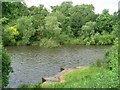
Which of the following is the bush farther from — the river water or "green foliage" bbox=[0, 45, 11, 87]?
"green foliage" bbox=[0, 45, 11, 87]

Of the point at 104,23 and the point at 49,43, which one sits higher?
the point at 104,23

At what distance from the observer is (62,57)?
66.6 feet

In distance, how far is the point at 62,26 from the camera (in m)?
31.0

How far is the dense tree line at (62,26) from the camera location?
28.0m

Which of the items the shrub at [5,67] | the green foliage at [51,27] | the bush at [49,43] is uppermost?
the green foliage at [51,27]

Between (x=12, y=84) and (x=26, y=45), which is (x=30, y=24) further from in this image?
(x=12, y=84)

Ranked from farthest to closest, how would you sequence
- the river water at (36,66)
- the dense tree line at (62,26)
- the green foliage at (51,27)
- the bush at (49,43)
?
1. the green foliage at (51,27)
2. the dense tree line at (62,26)
3. the bush at (49,43)
4. the river water at (36,66)

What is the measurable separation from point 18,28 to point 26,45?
1.71 metres

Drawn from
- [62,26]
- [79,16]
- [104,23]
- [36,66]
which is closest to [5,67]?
[36,66]

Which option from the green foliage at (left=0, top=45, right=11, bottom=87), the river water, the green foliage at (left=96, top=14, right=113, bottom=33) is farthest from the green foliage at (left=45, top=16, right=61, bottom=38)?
the green foliage at (left=0, top=45, right=11, bottom=87)

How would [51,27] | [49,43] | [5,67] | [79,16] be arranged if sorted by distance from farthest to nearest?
[79,16] < [51,27] < [49,43] < [5,67]

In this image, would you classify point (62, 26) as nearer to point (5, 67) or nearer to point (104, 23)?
point (104, 23)

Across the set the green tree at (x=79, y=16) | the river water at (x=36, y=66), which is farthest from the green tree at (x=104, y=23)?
the river water at (x=36, y=66)

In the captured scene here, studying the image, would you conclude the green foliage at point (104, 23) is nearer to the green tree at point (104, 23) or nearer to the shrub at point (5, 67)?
the green tree at point (104, 23)
